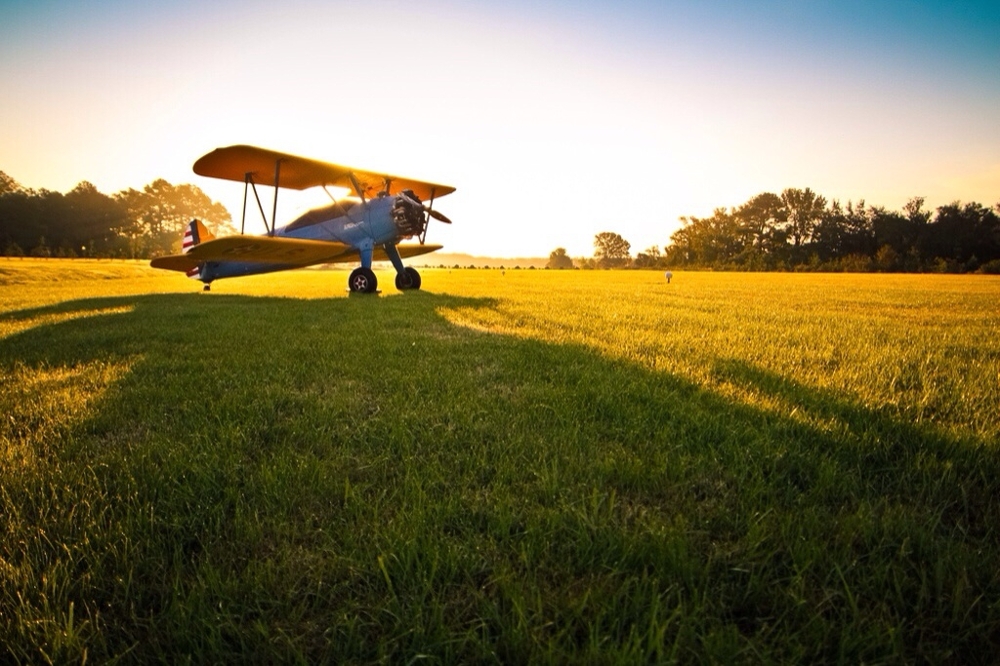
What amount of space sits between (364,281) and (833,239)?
8234cm

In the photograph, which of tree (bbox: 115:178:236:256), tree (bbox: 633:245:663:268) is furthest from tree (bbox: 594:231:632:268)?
tree (bbox: 115:178:236:256)

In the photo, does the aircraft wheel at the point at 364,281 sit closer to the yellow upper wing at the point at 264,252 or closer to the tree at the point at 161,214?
the yellow upper wing at the point at 264,252

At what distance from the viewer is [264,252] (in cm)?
1008

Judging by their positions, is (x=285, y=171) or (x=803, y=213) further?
(x=803, y=213)

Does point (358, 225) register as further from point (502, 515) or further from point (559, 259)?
point (559, 259)

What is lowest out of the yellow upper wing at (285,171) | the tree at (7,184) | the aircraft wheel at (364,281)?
the aircraft wheel at (364,281)

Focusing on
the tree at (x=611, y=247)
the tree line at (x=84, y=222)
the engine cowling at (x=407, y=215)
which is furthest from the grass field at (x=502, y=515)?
the tree at (x=611, y=247)

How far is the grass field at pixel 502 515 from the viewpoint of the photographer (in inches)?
38.9

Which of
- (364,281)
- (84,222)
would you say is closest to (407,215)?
(364,281)

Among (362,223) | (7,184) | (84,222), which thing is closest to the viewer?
(362,223)

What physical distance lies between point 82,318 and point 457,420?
7868mm

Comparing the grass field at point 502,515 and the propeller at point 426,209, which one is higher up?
the propeller at point 426,209

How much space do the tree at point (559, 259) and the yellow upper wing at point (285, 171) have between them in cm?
8614

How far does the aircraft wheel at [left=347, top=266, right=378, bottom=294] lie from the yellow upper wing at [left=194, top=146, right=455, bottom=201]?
215cm
